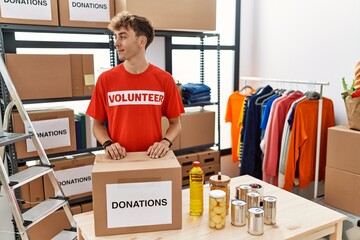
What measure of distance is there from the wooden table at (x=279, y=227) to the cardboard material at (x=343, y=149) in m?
1.17

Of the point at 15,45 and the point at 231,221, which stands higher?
the point at 15,45

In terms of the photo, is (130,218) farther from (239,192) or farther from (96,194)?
(239,192)

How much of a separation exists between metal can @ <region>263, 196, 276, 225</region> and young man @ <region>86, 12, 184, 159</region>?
1.86ft

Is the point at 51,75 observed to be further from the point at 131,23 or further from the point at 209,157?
the point at 209,157

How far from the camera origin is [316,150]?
2.77 meters

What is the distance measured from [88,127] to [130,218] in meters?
1.57

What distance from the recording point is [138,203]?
1238 mm

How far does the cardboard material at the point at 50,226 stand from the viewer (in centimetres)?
241

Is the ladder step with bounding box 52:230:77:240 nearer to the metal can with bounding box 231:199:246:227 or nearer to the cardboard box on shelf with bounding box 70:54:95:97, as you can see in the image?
the cardboard box on shelf with bounding box 70:54:95:97

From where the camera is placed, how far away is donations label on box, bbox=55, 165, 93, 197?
2521 millimetres

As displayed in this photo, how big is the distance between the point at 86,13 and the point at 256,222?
1.99m

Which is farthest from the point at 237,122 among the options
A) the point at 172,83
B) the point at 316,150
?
the point at 172,83

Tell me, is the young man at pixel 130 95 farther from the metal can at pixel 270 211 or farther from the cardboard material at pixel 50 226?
the cardboard material at pixel 50 226

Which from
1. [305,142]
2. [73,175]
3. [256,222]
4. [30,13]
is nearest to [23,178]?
[73,175]
